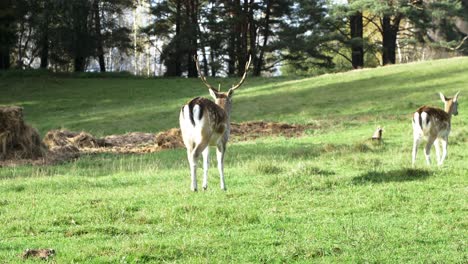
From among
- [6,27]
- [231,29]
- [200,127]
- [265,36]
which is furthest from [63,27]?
[200,127]

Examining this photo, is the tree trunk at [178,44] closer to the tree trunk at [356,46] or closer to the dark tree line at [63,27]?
the dark tree line at [63,27]

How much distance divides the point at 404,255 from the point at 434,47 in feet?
141

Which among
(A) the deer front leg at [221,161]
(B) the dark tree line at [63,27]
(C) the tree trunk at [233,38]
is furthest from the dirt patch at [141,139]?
(C) the tree trunk at [233,38]

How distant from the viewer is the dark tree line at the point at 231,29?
4603 cm

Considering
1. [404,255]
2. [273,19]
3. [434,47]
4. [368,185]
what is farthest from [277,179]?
[273,19]

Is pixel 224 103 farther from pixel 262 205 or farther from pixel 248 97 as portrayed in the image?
pixel 248 97

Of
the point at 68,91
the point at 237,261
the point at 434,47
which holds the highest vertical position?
the point at 434,47

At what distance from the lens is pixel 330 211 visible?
32.5 feet

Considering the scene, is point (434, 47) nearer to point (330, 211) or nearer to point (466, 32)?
point (466, 32)

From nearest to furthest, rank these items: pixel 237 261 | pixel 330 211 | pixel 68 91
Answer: pixel 237 261 → pixel 330 211 → pixel 68 91

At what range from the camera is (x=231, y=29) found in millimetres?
52625

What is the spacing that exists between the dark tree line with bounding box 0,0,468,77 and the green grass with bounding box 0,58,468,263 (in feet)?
81.6

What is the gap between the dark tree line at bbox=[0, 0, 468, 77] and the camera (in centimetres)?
4603

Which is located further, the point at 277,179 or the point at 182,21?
the point at 182,21
